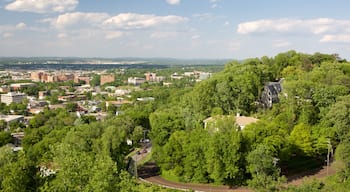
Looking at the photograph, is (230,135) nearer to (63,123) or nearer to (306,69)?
(306,69)

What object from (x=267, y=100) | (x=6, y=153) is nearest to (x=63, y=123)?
(x=6, y=153)

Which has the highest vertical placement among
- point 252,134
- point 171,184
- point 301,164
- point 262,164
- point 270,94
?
point 270,94

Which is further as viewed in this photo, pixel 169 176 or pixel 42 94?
pixel 42 94

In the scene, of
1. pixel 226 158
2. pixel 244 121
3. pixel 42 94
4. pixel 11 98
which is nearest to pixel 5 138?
pixel 244 121

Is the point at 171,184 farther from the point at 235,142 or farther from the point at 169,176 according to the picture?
the point at 235,142

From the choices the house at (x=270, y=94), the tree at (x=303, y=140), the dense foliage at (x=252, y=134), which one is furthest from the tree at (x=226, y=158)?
the house at (x=270, y=94)

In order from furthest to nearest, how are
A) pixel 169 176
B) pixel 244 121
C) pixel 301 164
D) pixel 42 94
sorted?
pixel 42 94 → pixel 244 121 → pixel 301 164 → pixel 169 176

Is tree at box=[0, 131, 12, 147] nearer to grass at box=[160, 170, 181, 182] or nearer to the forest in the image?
the forest

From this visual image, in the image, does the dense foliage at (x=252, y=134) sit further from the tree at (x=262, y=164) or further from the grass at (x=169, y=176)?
the grass at (x=169, y=176)

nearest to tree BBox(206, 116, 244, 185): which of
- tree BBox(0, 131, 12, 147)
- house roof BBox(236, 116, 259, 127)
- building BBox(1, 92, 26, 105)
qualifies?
house roof BBox(236, 116, 259, 127)
